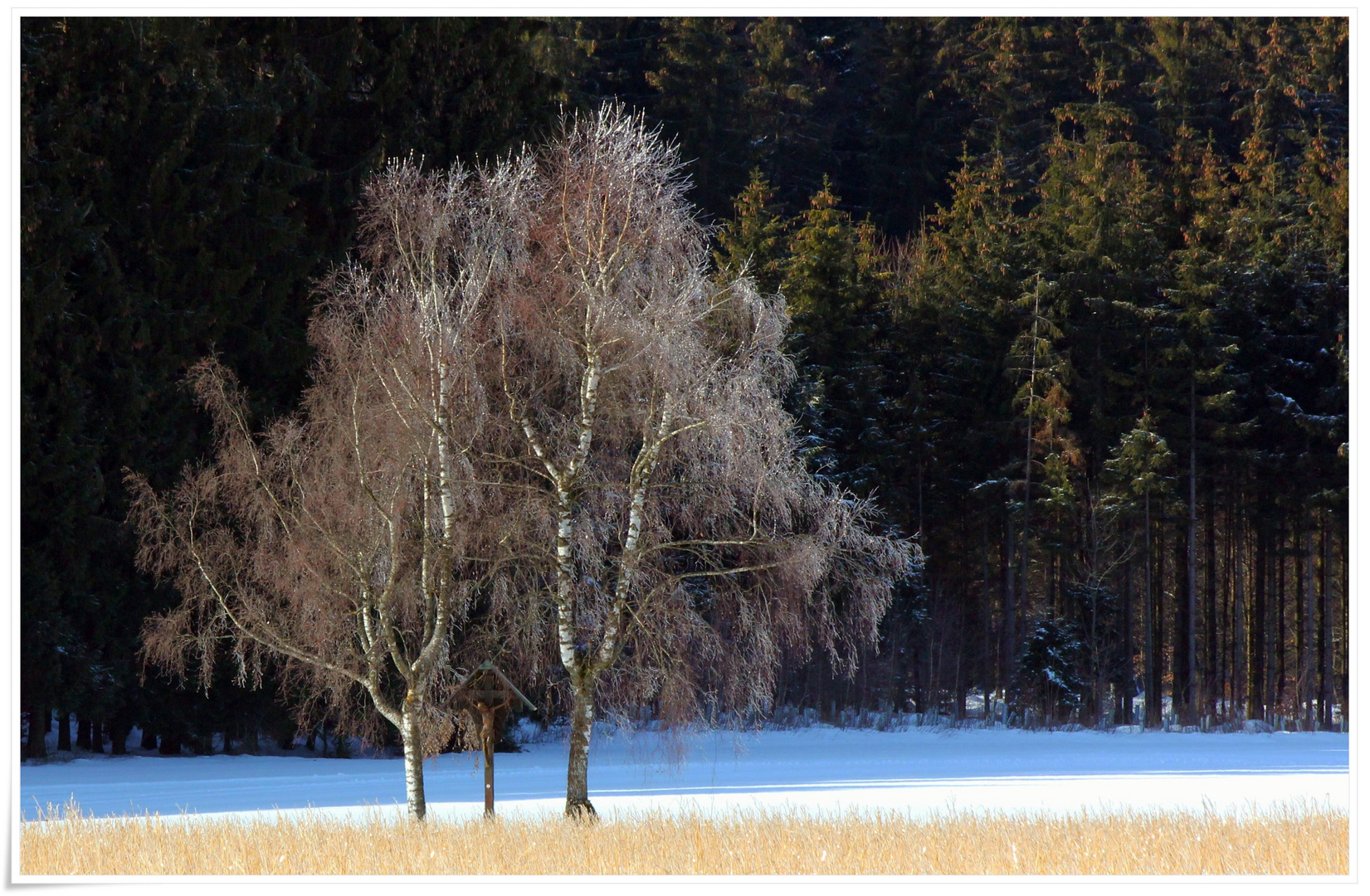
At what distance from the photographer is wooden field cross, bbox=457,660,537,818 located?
1184cm

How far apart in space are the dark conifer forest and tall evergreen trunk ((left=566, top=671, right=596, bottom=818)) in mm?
7745

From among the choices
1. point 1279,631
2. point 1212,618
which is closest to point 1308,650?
point 1279,631

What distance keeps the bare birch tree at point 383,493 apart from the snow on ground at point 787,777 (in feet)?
5.65

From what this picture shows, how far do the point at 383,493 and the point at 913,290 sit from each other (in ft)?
70.1

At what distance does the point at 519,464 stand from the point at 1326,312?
21.6 metres

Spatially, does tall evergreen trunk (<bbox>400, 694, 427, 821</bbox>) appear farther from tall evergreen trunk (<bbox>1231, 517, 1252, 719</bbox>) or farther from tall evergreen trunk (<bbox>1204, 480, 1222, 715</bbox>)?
tall evergreen trunk (<bbox>1231, 517, 1252, 719</bbox>)

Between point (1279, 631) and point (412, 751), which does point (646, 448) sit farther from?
point (1279, 631)

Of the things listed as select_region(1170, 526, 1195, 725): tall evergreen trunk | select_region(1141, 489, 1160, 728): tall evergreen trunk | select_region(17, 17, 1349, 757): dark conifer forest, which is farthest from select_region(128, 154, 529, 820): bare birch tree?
select_region(1170, 526, 1195, 725): tall evergreen trunk

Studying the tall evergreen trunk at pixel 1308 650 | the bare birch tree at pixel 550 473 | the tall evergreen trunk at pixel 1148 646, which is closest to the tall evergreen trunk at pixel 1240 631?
the tall evergreen trunk at pixel 1308 650

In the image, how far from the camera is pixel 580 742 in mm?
12094

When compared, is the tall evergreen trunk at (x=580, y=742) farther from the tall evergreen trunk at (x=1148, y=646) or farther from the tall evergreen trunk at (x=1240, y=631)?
the tall evergreen trunk at (x=1240, y=631)
